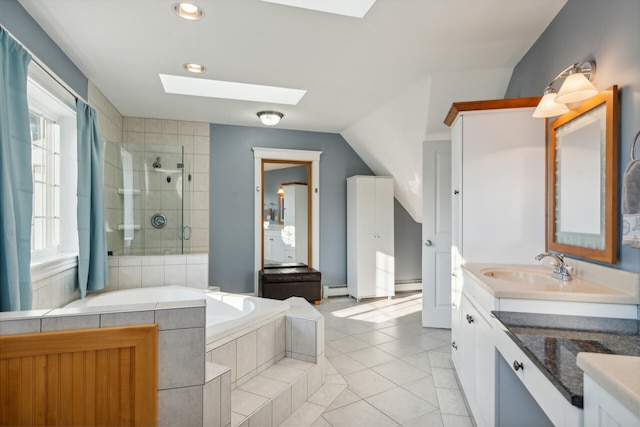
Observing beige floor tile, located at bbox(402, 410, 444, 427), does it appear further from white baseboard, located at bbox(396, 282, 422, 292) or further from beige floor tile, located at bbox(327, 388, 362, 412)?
white baseboard, located at bbox(396, 282, 422, 292)

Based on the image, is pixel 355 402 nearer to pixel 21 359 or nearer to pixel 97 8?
pixel 21 359

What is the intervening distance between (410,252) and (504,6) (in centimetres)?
381

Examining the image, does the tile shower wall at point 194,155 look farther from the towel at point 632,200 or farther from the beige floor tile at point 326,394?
the towel at point 632,200

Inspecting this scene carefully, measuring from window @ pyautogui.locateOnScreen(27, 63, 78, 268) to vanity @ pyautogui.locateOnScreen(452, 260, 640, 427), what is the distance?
269 centimetres

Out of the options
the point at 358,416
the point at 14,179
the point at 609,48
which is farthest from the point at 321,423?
the point at 609,48

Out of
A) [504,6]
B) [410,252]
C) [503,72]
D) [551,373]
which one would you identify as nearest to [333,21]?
[504,6]

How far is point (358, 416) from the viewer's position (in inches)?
83.7

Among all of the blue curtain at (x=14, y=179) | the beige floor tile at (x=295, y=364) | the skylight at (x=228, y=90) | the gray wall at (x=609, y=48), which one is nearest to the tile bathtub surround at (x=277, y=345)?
the beige floor tile at (x=295, y=364)

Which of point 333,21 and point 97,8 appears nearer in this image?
point 97,8

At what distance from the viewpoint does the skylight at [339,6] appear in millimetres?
2018

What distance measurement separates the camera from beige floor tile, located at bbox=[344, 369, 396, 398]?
242 centimetres

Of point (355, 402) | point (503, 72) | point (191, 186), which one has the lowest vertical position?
point (355, 402)

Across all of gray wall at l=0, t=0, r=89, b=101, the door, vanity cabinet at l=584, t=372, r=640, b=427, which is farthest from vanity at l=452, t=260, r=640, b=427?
gray wall at l=0, t=0, r=89, b=101

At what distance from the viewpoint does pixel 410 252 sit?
5.38 meters
